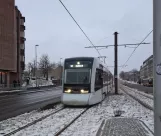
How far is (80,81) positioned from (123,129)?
972 cm

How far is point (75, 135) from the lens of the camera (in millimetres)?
8852

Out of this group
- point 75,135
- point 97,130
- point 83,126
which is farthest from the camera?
point 83,126

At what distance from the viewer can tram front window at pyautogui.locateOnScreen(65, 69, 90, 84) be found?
19250 mm

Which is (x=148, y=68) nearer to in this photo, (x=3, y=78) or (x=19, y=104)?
(x=3, y=78)

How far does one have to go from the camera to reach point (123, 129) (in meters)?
9.66

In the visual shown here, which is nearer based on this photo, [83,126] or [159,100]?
[159,100]

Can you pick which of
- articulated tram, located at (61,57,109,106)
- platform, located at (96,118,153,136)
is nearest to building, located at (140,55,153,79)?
articulated tram, located at (61,57,109,106)

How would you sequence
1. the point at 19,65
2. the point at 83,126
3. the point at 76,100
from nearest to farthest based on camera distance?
the point at 83,126
the point at 76,100
the point at 19,65

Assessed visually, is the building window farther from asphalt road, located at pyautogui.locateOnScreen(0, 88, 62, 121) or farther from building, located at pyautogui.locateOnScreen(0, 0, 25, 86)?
asphalt road, located at pyautogui.locateOnScreen(0, 88, 62, 121)

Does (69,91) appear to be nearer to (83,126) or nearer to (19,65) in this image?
(83,126)

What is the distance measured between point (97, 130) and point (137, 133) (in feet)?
4.10

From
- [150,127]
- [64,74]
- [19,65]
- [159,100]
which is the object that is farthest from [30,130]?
[19,65]

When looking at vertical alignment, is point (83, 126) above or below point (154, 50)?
below

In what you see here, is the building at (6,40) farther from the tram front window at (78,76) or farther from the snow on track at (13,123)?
the snow on track at (13,123)
